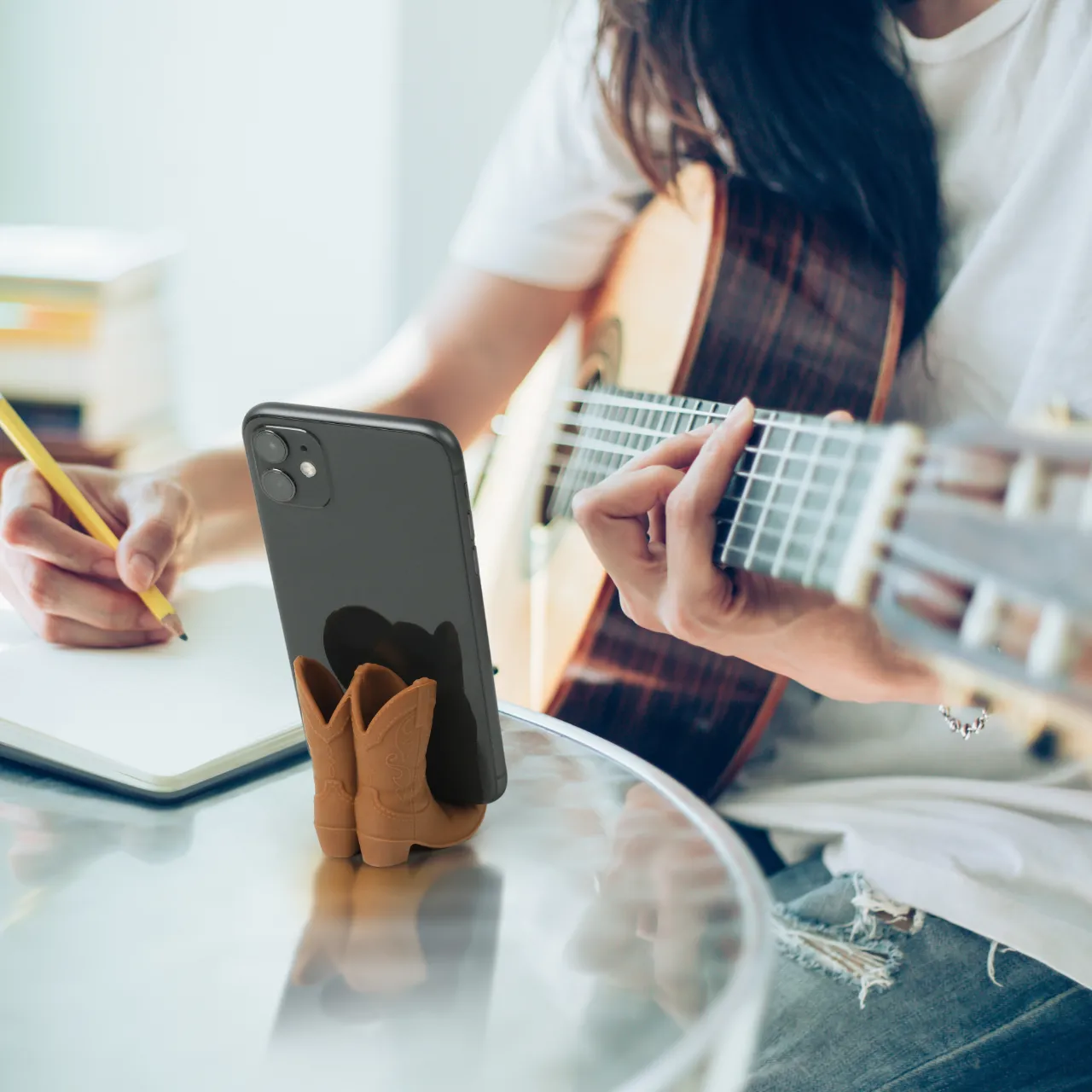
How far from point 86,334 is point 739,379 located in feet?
4.67

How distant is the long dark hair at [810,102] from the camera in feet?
2.20

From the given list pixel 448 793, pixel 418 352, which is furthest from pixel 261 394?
pixel 448 793

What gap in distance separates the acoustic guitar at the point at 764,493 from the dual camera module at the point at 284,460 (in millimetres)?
182

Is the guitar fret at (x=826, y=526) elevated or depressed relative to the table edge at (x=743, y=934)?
elevated

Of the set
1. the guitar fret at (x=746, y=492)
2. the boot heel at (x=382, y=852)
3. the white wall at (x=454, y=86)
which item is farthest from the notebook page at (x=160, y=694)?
the white wall at (x=454, y=86)

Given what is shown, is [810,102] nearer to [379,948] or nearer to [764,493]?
[764,493]

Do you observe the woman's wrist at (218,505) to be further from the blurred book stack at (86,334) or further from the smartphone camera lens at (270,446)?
the blurred book stack at (86,334)

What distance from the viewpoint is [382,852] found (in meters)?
0.40

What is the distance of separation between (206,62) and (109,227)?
0.37 m

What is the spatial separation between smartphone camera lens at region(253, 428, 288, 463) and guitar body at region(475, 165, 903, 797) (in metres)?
0.30

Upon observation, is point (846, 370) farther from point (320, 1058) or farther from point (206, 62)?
point (206, 62)

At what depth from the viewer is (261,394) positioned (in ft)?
7.15

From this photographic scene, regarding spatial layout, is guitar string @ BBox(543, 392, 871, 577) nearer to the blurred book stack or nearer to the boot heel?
the boot heel

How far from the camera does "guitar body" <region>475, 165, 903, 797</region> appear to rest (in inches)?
26.1
